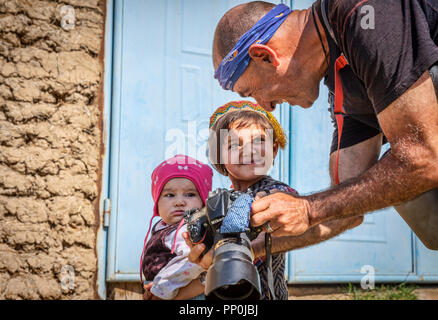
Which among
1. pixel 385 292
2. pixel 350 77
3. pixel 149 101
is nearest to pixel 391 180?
pixel 350 77

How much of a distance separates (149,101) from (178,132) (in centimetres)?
27

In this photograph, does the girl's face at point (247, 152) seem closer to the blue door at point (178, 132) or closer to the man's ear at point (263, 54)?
the man's ear at point (263, 54)

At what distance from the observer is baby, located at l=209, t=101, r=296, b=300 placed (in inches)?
78.0

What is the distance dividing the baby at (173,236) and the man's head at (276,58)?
0.58m

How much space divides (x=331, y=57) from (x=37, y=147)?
6.31ft

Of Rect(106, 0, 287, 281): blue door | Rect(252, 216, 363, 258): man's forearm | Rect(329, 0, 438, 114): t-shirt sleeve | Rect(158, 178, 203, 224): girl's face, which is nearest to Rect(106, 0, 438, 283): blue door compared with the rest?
Rect(106, 0, 287, 281): blue door

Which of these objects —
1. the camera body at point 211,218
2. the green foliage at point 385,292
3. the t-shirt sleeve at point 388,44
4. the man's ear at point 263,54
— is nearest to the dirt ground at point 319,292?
the green foliage at point 385,292

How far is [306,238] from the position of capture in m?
1.91

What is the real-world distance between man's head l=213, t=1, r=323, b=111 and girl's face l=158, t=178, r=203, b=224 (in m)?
0.59

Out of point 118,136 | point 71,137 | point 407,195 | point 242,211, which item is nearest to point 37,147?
point 71,137

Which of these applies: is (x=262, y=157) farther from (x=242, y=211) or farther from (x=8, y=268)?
(x=8, y=268)

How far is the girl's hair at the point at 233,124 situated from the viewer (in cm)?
206

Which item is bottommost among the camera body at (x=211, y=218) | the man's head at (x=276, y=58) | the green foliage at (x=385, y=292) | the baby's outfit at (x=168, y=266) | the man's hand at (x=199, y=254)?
the green foliage at (x=385, y=292)

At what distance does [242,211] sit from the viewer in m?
1.36
